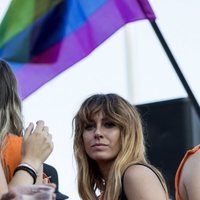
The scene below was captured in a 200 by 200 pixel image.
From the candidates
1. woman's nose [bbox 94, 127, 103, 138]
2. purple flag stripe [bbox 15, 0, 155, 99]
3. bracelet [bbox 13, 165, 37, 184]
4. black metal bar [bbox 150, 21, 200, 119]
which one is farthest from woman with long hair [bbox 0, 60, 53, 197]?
purple flag stripe [bbox 15, 0, 155, 99]

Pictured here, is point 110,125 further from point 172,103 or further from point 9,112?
point 172,103

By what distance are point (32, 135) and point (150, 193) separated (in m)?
0.74

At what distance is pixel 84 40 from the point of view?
21.2 ft

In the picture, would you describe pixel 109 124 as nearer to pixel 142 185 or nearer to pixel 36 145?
pixel 142 185

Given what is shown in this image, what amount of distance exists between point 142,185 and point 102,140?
0.39m

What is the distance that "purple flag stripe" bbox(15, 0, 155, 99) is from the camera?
6.31 m

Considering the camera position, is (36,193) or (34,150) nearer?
(36,193)

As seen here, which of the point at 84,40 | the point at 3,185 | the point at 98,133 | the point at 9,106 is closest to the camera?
the point at 3,185

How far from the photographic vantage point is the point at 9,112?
3.44 metres

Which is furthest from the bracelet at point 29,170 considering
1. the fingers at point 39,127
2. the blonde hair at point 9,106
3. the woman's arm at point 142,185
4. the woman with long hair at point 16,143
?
the woman's arm at point 142,185

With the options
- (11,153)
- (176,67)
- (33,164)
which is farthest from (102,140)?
(176,67)

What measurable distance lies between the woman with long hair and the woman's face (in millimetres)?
609

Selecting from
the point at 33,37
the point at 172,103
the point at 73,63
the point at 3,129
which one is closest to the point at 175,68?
the point at 172,103

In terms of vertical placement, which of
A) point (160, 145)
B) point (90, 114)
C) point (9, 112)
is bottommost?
point (160, 145)
